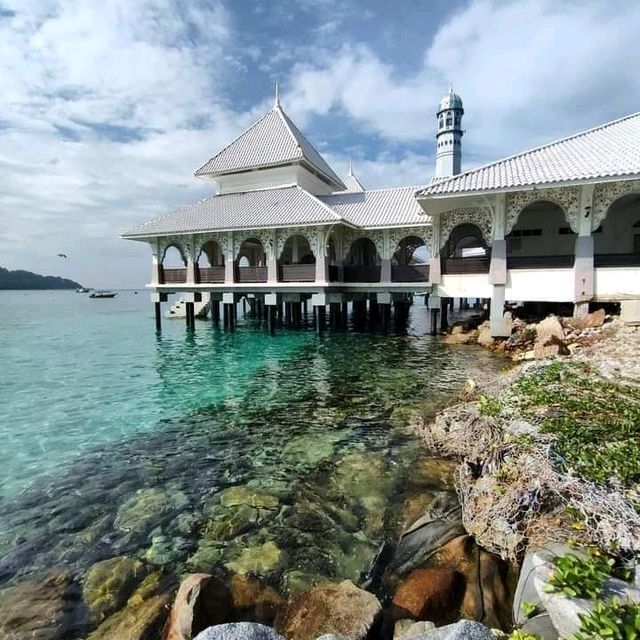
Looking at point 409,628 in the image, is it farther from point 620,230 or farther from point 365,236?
point 620,230

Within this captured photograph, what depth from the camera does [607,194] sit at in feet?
39.8

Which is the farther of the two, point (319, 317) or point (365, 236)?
point (365, 236)

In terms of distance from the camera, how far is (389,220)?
17.1 m

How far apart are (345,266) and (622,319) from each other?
1066cm

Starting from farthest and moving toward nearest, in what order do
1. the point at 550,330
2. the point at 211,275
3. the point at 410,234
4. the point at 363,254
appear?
1. the point at 363,254
2. the point at 211,275
3. the point at 410,234
4. the point at 550,330

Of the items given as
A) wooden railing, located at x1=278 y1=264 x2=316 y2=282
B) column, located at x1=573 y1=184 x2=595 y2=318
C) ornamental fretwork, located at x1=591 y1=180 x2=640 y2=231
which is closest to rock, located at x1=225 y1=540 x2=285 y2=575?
column, located at x1=573 y1=184 x2=595 y2=318

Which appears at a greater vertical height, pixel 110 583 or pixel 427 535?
pixel 427 535

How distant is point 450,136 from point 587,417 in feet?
84.9

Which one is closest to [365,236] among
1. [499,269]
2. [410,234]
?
[410,234]

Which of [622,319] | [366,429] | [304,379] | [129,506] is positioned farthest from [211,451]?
[622,319]

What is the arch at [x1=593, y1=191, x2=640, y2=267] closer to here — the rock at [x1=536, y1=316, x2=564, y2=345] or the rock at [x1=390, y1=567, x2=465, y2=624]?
the rock at [x1=536, y1=316, x2=564, y2=345]

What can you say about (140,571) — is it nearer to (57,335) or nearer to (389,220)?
(389,220)

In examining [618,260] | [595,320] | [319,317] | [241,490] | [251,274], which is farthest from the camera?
[251,274]

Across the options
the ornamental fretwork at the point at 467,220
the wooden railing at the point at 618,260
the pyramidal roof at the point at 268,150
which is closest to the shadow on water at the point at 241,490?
the wooden railing at the point at 618,260
